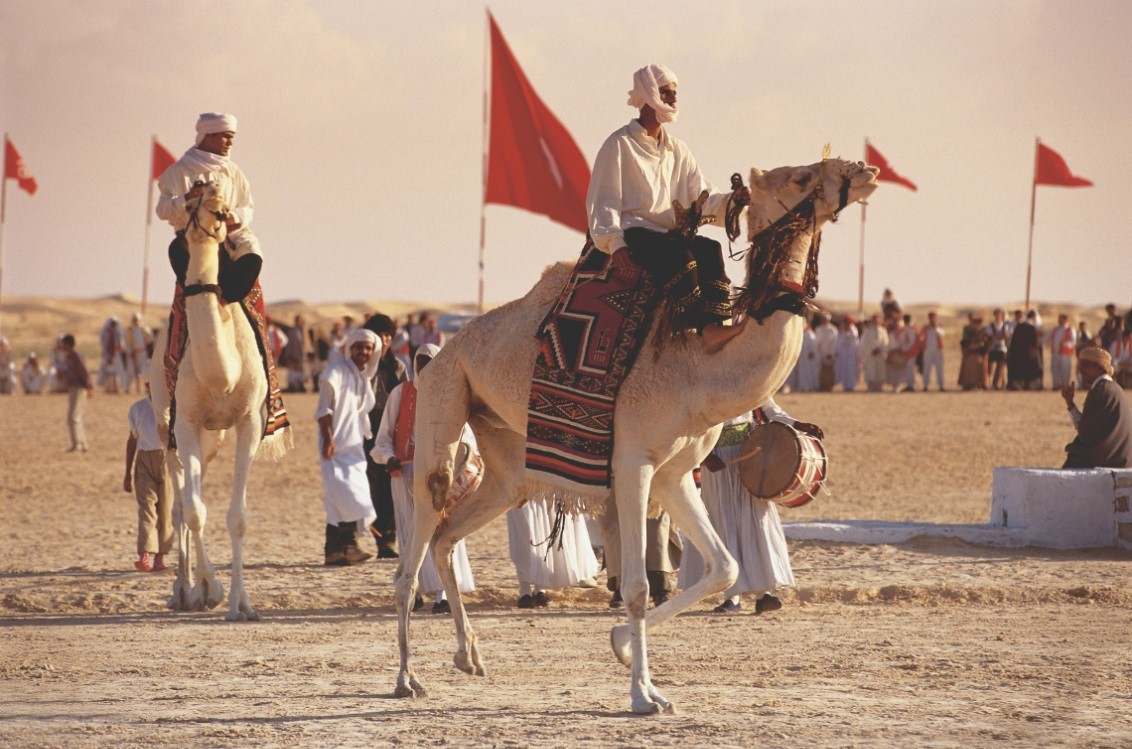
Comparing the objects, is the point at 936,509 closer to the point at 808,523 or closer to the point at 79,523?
the point at 808,523

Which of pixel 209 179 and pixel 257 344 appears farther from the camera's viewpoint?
pixel 257 344

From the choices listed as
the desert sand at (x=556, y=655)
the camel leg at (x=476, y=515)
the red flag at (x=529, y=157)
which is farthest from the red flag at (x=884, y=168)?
the camel leg at (x=476, y=515)

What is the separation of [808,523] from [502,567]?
278 cm

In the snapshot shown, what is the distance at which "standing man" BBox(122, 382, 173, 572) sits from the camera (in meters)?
13.0

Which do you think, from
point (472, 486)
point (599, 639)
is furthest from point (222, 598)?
point (599, 639)

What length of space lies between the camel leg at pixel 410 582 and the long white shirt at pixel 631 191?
172cm

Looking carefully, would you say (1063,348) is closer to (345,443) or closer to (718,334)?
(345,443)

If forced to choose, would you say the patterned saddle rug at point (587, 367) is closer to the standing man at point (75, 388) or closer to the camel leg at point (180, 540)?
the camel leg at point (180, 540)

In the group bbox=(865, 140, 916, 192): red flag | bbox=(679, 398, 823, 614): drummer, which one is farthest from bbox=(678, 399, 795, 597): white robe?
bbox=(865, 140, 916, 192): red flag

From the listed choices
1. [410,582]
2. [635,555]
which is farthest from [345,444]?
[635,555]

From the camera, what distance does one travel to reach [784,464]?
1005 cm

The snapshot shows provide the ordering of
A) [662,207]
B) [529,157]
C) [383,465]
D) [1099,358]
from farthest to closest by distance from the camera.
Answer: [529,157], [383,465], [1099,358], [662,207]

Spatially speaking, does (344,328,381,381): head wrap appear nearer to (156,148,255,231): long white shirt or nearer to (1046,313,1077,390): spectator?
(156,148,255,231): long white shirt

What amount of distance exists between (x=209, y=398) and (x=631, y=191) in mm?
4141
